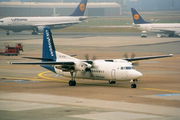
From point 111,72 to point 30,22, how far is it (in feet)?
293

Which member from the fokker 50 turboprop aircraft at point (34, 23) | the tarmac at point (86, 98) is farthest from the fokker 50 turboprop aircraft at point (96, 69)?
the fokker 50 turboprop aircraft at point (34, 23)

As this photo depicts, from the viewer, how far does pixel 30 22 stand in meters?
120

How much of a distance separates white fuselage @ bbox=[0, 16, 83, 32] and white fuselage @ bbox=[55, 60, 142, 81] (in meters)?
85.9

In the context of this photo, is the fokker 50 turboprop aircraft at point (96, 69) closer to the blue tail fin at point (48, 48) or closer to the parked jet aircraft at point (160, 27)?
the blue tail fin at point (48, 48)

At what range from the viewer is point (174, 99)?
1111 inches

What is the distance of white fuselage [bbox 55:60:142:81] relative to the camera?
33031 mm

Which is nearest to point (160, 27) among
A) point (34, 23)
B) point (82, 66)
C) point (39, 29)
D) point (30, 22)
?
point (39, 29)

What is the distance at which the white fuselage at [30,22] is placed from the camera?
11756 cm

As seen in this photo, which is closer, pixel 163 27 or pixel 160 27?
pixel 163 27

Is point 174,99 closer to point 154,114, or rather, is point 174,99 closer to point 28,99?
point 154,114

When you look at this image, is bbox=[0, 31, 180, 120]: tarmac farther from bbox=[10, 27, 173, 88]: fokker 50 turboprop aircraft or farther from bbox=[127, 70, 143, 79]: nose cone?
bbox=[127, 70, 143, 79]: nose cone

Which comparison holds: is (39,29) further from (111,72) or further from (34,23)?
(111,72)

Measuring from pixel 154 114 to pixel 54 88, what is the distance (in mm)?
13495

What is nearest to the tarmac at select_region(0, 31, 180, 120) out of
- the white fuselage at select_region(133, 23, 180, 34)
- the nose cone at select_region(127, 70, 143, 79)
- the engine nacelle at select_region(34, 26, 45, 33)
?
the nose cone at select_region(127, 70, 143, 79)
